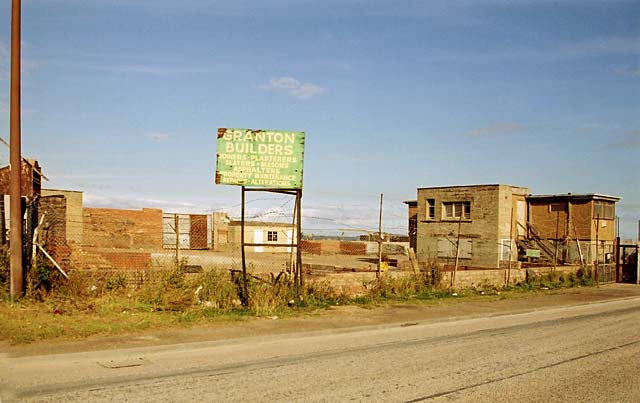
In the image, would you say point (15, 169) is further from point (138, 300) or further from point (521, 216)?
point (521, 216)

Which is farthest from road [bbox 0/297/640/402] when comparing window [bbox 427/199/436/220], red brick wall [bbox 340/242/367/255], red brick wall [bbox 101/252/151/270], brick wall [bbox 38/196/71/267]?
red brick wall [bbox 340/242/367/255]

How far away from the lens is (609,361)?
33.1 ft

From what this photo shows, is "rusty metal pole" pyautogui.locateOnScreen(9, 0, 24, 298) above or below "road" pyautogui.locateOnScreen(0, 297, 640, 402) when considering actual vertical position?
above

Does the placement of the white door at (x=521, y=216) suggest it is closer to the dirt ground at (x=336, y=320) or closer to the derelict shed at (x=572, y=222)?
the derelict shed at (x=572, y=222)

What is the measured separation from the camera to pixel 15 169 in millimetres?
13266

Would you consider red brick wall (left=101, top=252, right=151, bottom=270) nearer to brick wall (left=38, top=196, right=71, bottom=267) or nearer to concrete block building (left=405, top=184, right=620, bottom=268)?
brick wall (left=38, top=196, right=71, bottom=267)

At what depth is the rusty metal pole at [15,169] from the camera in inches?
517

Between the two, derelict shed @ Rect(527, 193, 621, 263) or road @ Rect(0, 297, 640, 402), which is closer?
road @ Rect(0, 297, 640, 402)

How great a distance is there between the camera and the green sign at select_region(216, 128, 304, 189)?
15.2 m

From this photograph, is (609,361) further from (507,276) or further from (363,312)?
(507,276)

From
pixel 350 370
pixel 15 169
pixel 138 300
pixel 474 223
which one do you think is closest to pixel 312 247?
pixel 474 223

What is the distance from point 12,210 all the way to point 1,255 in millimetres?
1448

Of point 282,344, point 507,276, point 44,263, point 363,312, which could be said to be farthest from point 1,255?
point 507,276

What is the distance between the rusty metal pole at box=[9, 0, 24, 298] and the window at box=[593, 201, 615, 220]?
39.6 m
